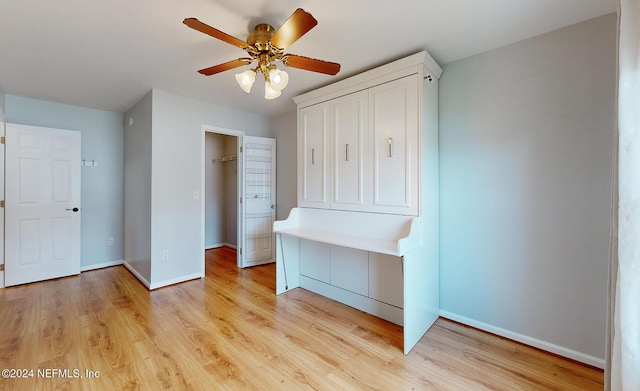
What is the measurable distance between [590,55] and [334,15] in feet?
5.88

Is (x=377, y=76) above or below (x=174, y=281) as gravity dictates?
above

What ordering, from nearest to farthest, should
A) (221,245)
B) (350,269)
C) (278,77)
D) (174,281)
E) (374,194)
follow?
1. (278,77)
2. (374,194)
3. (350,269)
4. (174,281)
5. (221,245)

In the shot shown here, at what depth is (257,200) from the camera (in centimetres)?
427

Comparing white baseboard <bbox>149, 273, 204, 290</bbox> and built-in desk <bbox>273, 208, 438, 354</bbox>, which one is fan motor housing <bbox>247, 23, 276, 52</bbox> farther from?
white baseboard <bbox>149, 273, 204, 290</bbox>

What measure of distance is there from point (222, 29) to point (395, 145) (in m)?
1.63

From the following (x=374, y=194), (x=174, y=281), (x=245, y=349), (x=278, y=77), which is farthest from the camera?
(x=174, y=281)

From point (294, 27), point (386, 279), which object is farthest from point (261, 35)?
point (386, 279)

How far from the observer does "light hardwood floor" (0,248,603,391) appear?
1762mm

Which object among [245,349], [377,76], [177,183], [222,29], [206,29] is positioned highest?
[222,29]

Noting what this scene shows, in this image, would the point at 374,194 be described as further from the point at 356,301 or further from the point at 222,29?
the point at 222,29

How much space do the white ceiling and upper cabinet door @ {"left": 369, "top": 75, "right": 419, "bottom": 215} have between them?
1.07 ft

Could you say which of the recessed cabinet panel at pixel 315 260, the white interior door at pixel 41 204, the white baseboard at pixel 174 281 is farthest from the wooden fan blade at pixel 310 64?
the white interior door at pixel 41 204

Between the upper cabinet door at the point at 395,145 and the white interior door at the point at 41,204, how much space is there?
408cm

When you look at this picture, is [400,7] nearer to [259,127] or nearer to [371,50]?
[371,50]
